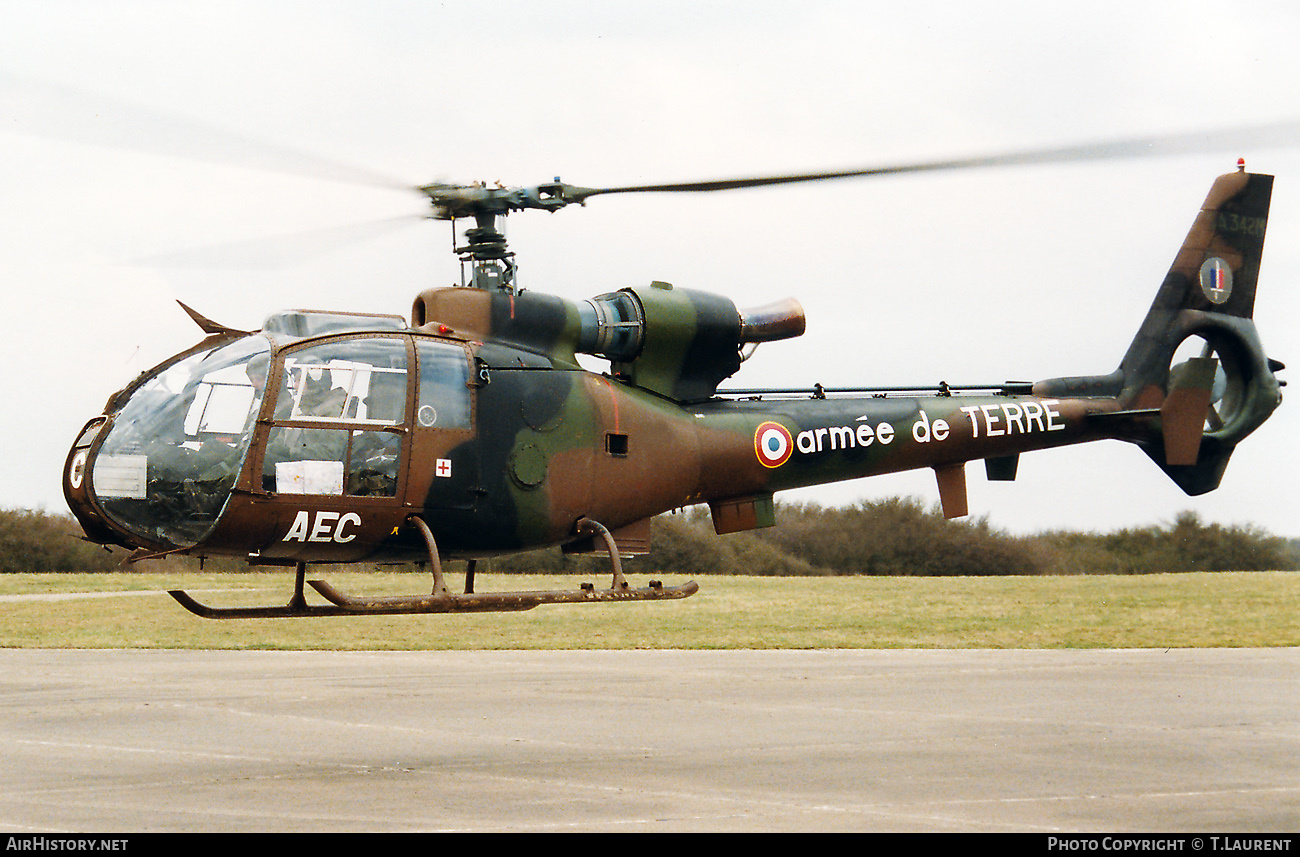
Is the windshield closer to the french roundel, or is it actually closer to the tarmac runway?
the tarmac runway

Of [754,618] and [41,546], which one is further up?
[41,546]

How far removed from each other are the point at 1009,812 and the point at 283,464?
6.36 metres

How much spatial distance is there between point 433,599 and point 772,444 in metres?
4.84

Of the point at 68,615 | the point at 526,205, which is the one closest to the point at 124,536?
the point at 526,205

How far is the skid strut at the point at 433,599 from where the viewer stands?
10.9 metres

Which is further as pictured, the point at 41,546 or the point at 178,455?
the point at 41,546

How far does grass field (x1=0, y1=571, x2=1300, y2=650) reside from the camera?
2320 centimetres

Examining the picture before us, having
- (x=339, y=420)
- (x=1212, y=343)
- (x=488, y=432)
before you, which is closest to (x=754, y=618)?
(x=1212, y=343)

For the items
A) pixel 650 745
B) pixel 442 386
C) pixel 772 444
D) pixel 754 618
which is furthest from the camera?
pixel 754 618

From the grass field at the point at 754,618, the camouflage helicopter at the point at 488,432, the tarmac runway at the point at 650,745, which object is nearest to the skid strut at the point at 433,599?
the camouflage helicopter at the point at 488,432

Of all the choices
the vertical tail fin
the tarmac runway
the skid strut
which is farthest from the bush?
the vertical tail fin

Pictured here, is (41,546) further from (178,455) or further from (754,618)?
(178,455)

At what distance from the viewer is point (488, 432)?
1226cm

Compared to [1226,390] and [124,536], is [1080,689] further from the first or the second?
[124,536]
